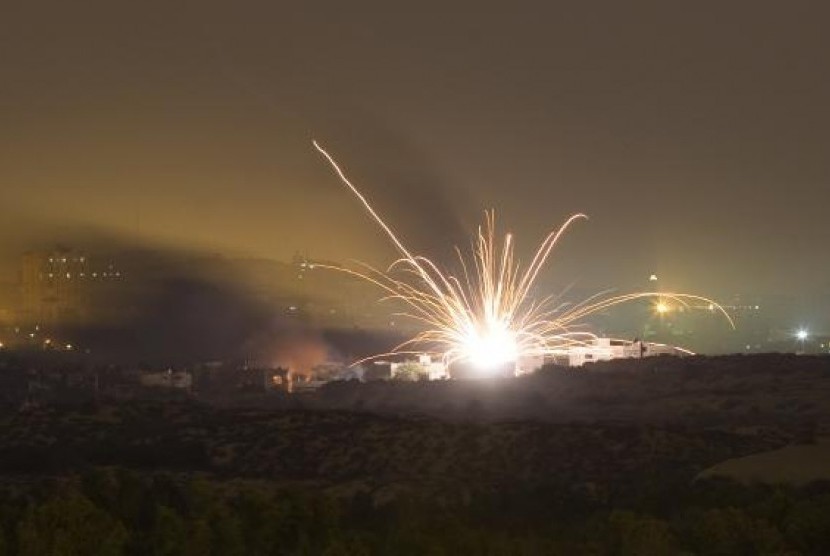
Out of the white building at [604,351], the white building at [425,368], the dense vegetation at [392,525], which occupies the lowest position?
the dense vegetation at [392,525]

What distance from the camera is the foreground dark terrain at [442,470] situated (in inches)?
886

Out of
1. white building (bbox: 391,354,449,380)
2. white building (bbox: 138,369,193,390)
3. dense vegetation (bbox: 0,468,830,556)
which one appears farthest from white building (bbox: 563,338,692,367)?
dense vegetation (bbox: 0,468,830,556)

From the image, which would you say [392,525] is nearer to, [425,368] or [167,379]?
[425,368]

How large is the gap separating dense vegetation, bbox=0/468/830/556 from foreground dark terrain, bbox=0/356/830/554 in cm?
5

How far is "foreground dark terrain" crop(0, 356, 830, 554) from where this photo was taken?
73.8ft

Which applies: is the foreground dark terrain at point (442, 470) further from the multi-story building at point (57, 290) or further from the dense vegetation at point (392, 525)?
the multi-story building at point (57, 290)

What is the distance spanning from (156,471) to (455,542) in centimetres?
1903

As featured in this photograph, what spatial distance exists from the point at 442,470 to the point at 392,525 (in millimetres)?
12862

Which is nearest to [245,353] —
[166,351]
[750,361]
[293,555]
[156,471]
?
[166,351]

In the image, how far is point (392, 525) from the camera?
2545cm

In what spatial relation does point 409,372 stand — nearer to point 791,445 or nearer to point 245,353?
point 245,353

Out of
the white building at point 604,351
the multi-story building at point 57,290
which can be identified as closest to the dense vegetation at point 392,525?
the white building at point 604,351

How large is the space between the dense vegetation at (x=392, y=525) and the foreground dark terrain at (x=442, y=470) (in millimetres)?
49

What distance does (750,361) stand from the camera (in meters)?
70.8
